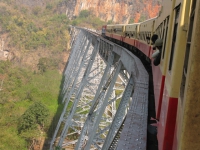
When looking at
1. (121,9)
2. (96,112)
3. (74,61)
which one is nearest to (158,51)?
(96,112)

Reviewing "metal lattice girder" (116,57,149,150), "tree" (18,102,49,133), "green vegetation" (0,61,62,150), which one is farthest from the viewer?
"tree" (18,102,49,133)

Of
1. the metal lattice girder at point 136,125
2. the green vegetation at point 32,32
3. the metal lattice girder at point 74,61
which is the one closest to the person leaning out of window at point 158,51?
the metal lattice girder at point 136,125

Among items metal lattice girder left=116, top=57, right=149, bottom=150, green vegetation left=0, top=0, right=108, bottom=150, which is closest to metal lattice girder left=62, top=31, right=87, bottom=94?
green vegetation left=0, top=0, right=108, bottom=150

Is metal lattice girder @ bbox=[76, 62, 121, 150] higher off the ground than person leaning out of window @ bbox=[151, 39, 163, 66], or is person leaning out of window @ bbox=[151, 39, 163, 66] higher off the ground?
person leaning out of window @ bbox=[151, 39, 163, 66]

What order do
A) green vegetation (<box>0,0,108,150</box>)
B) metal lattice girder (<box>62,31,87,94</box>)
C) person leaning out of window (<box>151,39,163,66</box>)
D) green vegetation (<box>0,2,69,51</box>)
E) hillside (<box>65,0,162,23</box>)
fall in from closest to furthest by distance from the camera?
person leaning out of window (<box>151,39,163,66</box>) < green vegetation (<box>0,0,108,150</box>) < metal lattice girder (<box>62,31,87,94</box>) < green vegetation (<box>0,2,69,51</box>) < hillside (<box>65,0,162,23</box>)

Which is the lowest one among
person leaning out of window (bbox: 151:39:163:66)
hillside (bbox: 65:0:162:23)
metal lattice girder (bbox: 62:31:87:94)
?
metal lattice girder (bbox: 62:31:87:94)

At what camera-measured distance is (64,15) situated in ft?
166

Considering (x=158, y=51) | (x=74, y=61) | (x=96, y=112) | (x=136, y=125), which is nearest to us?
(x=136, y=125)

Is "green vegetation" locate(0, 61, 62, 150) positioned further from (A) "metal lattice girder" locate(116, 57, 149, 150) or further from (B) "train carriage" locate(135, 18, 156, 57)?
(A) "metal lattice girder" locate(116, 57, 149, 150)

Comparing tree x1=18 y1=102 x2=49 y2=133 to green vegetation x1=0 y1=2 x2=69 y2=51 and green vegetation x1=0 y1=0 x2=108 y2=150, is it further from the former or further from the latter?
green vegetation x1=0 y1=2 x2=69 y2=51

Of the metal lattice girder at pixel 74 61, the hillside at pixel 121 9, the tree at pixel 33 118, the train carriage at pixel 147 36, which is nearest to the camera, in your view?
the train carriage at pixel 147 36

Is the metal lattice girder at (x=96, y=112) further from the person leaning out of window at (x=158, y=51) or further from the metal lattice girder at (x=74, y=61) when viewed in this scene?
the metal lattice girder at (x=74, y=61)

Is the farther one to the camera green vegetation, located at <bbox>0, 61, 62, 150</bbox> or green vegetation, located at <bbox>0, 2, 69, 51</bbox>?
green vegetation, located at <bbox>0, 2, 69, 51</bbox>

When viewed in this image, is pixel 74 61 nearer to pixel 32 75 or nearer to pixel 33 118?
pixel 33 118
